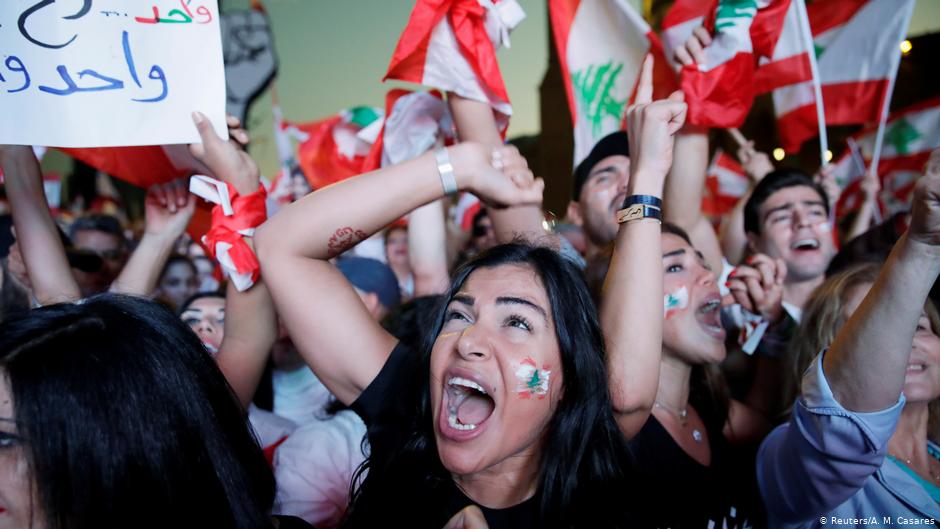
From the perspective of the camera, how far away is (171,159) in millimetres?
2287

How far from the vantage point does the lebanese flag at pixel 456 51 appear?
217 cm

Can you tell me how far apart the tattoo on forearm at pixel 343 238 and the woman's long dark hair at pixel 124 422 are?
508mm

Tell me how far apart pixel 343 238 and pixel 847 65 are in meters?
3.63

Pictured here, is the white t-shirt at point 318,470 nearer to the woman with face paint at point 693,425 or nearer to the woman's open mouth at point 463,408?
the woman's open mouth at point 463,408

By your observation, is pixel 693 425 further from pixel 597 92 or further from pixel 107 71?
pixel 107 71

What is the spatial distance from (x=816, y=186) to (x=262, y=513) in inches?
127

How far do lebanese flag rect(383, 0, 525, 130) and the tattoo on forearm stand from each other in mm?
693

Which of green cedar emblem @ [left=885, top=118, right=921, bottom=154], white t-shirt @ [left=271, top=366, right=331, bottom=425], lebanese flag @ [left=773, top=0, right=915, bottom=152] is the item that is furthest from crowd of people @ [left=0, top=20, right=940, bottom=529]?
green cedar emblem @ [left=885, top=118, right=921, bottom=154]

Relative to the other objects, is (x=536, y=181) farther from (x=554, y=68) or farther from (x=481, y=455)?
(x=554, y=68)

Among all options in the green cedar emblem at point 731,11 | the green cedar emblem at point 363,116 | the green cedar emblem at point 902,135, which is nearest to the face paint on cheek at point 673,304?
the green cedar emblem at point 731,11

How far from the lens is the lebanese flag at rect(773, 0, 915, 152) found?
377 centimetres

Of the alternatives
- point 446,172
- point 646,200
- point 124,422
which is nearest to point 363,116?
point 446,172

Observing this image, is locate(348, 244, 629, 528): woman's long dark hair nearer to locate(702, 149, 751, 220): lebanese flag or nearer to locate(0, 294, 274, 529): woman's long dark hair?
locate(0, 294, 274, 529): woman's long dark hair

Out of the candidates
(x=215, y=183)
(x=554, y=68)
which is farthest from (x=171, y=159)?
(x=554, y=68)
